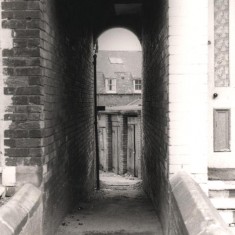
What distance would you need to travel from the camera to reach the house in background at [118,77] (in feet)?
117

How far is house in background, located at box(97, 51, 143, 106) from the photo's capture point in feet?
117

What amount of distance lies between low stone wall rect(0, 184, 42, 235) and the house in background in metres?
30.5

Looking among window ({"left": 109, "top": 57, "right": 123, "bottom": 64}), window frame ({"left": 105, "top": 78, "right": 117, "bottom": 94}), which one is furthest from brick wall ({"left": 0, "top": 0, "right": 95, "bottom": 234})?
window ({"left": 109, "top": 57, "right": 123, "bottom": 64})

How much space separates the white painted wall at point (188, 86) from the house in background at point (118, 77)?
3016cm

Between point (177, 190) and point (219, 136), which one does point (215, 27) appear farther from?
point (177, 190)

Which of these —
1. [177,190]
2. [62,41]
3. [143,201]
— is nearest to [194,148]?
[177,190]

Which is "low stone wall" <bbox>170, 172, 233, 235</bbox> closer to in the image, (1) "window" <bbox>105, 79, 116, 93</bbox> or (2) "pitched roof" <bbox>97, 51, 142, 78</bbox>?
(1) "window" <bbox>105, 79, 116, 93</bbox>

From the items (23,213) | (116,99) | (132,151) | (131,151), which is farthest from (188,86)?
(116,99)

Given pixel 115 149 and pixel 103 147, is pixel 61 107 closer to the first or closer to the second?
pixel 115 149

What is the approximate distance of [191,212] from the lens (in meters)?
3.57

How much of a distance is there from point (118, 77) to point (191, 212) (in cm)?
3433

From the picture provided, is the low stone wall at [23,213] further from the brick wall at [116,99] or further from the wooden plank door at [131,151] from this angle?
the brick wall at [116,99]

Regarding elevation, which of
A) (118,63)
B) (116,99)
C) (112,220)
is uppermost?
(118,63)

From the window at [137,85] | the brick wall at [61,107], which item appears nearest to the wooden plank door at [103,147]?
the window at [137,85]
